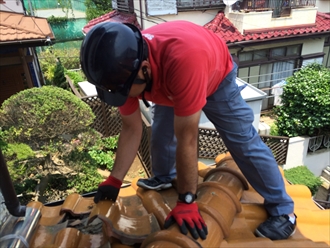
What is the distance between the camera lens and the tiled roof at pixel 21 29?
662 centimetres

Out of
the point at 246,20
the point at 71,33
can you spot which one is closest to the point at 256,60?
the point at 246,20

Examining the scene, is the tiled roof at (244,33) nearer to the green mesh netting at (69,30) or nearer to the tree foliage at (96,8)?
the tree foliage at (96,8)

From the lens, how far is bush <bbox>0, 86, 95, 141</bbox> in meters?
4.95

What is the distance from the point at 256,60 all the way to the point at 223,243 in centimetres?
899

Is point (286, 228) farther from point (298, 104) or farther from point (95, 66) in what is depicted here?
point (298, 104)

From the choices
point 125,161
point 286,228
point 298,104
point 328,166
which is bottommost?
point 328,166

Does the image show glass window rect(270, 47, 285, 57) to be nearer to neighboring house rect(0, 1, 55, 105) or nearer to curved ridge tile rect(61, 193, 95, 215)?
neighboring house rect(0, 1, 55, 105)

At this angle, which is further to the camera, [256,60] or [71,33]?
[71,33]

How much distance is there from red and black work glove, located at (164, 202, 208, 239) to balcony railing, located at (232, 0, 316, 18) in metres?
8.55

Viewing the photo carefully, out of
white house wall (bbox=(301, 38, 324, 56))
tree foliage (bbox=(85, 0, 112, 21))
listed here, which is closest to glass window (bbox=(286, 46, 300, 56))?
white house wall (bbox=(301, 38, 324, 56))

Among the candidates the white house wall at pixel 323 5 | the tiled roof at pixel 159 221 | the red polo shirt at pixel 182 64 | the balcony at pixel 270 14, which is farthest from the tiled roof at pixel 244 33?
the red polo shirt at pixel 182 64

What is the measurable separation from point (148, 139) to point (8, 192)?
17.2ft

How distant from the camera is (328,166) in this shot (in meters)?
8.60

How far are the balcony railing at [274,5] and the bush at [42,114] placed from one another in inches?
243
